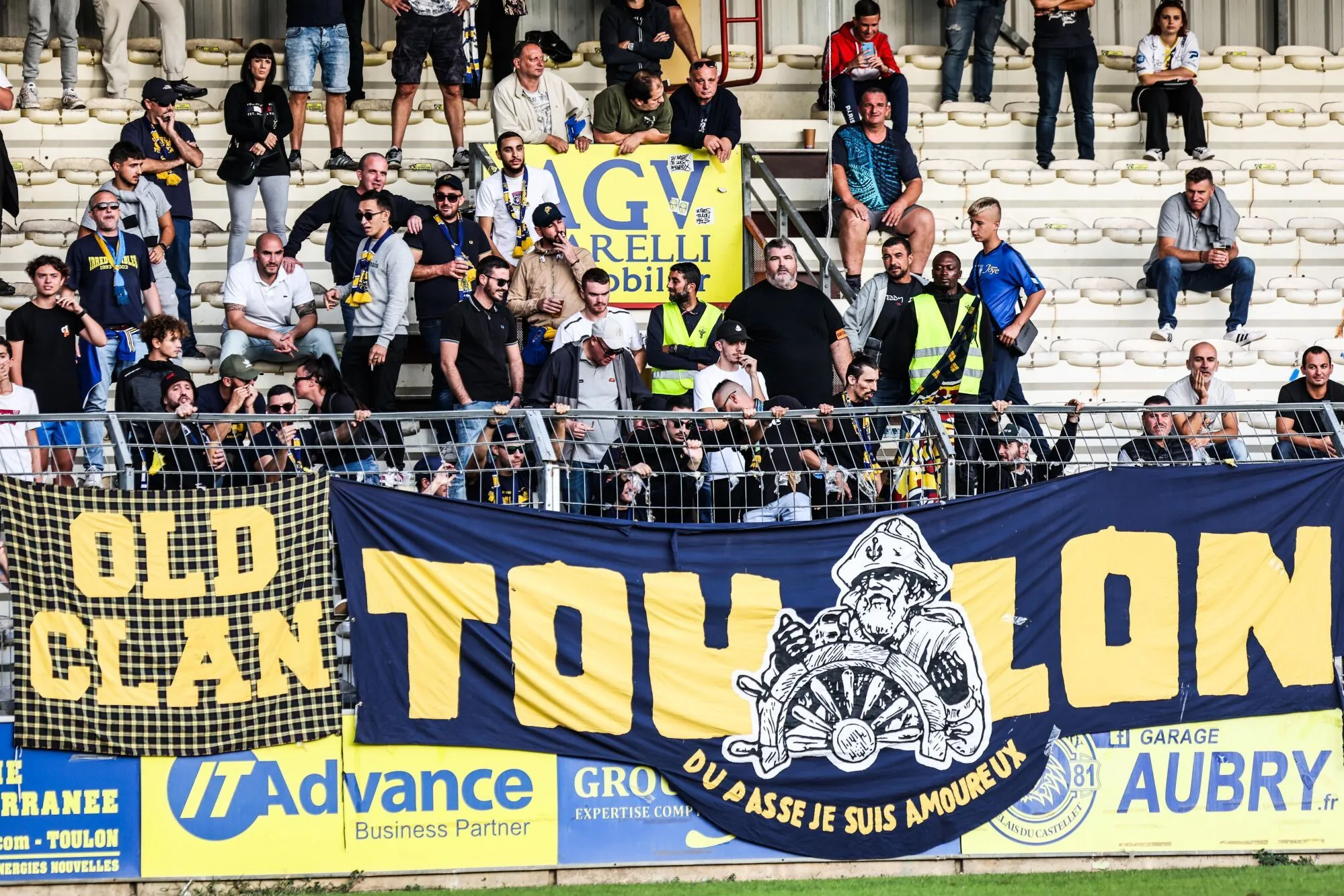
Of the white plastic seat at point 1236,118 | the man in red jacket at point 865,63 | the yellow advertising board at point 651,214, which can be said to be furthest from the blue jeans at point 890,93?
the white plastic seat at point 1236,118

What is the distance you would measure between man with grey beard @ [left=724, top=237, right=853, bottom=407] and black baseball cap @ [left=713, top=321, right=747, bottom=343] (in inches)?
26.1

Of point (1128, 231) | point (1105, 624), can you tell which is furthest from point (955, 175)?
point (1105, 624)

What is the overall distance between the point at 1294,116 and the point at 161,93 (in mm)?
9410

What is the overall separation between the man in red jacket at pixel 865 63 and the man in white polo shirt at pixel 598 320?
11.8 ft

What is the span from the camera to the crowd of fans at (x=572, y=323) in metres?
8.67

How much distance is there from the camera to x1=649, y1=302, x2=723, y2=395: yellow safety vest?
37.1 ft

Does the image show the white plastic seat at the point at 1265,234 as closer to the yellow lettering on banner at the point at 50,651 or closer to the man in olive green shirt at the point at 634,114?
the man in olive green shirt at the point at 634,114

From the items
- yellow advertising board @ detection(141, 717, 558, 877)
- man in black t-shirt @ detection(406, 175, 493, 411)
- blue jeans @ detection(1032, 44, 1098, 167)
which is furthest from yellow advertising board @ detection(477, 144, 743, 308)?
yellow advertising board @ detection(141, 717, 558, 877)

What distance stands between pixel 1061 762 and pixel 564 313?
469cm

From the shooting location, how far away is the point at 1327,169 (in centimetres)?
1542

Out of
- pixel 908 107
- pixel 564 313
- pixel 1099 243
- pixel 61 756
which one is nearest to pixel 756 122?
pixel 908 107

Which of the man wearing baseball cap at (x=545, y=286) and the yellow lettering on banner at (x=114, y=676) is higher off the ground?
the man wearing baseball cap at (x=545, y=286)

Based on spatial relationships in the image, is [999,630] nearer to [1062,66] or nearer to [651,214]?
[651,214]

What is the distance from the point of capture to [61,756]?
8.09m
